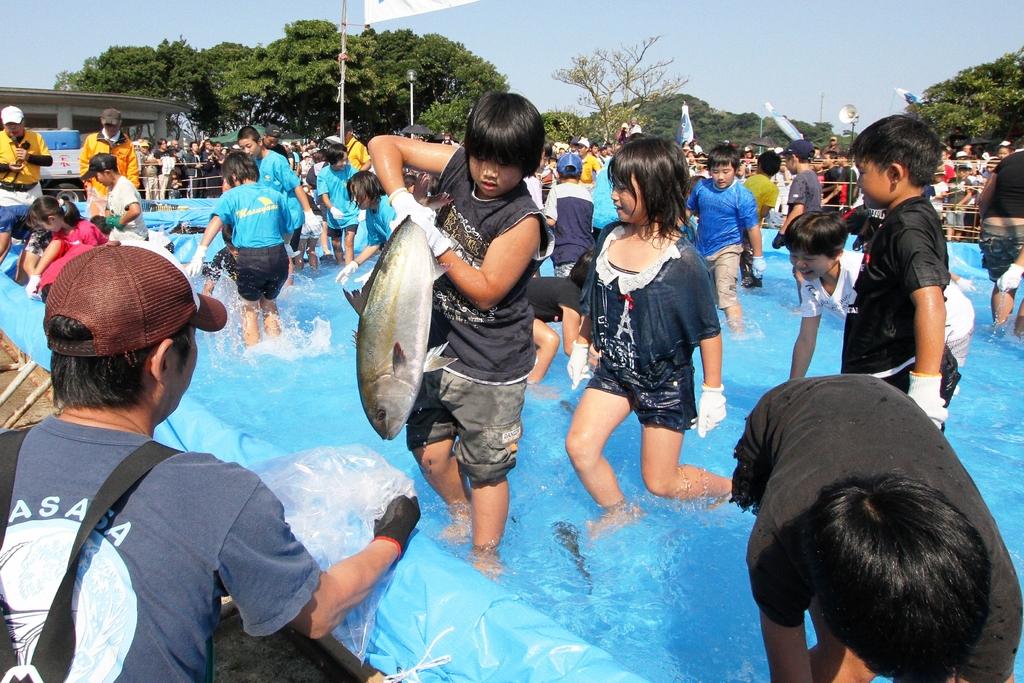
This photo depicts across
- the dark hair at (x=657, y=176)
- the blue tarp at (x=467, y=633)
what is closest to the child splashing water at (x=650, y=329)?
the dark hair at (x=657, y=176)

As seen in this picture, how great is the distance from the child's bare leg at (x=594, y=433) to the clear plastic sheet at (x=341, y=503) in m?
0.95

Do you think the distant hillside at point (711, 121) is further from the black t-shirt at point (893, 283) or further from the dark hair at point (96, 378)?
the dark hair at point (96, 378)

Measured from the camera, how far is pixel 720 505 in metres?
3.74

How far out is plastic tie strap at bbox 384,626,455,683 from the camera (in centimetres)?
221

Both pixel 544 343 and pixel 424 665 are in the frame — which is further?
pixel 544 343

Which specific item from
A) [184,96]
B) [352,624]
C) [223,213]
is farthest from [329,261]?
[184,96]

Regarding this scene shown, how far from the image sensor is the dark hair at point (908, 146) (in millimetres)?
2674

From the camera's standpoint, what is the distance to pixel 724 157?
23.1 feet

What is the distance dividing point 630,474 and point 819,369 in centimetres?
291

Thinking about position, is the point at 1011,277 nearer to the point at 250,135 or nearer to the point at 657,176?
the point at 657,176

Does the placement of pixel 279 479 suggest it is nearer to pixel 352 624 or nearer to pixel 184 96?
Result: pixel 352 624

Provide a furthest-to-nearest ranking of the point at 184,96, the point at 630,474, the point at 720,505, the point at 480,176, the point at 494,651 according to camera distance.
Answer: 1. the point at 184,96
2. the point at 630,474
3. the point at 720,505
4. the point at 480,176
5. the point at 494,651

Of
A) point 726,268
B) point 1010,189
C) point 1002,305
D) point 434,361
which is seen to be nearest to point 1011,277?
point 1002,305

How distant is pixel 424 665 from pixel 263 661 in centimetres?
75
